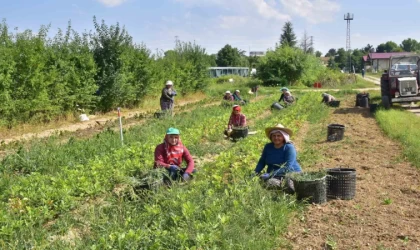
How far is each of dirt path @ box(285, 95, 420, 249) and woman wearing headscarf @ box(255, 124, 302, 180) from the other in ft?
2.23

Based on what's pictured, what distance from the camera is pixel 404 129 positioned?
10914 millimetres

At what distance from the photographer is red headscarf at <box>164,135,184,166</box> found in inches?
258

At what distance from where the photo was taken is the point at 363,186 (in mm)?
6289

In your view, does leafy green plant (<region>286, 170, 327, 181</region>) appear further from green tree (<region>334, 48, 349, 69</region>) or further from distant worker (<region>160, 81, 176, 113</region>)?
green tree (<region>334, 48, 349, 69</region>)

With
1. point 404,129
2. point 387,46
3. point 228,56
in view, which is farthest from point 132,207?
point 387,46

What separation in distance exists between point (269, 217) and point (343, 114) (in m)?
12.3

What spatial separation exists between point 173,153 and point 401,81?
12.1 meters

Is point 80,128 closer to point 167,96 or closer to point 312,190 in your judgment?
point 167,96

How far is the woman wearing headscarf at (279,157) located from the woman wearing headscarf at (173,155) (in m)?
1.15

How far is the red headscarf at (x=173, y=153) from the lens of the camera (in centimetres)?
656

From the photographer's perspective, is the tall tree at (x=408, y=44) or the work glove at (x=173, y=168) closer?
the work glove at (x=173, y=168)

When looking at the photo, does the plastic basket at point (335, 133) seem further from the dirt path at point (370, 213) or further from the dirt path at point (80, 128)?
the dirt path at point (80, 128)

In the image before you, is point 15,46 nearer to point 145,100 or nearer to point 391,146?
point 145,100

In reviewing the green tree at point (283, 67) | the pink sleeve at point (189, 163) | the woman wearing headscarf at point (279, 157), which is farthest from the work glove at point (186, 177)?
the green tree at point (283, 67)
